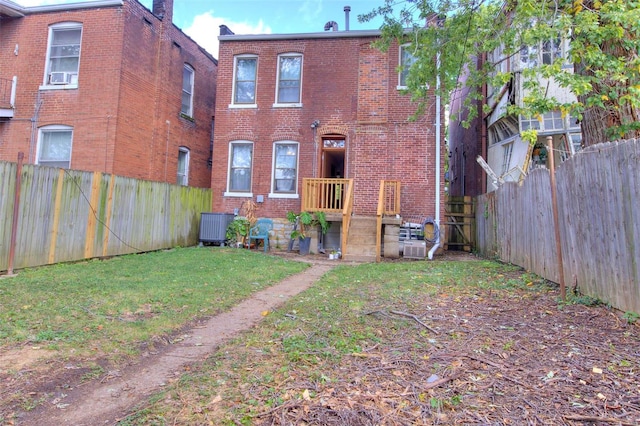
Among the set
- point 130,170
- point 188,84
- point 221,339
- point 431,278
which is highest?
point 188,84

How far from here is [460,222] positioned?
13.0 m

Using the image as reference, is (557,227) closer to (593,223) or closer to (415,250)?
(593,223)

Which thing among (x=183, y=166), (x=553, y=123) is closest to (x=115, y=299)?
(x=183, y=166)

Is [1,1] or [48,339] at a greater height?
[1,1]

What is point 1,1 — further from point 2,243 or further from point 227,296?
point 227,296

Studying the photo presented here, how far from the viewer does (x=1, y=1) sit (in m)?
11.8

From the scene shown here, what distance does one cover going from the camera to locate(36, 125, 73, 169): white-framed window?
1219 cm

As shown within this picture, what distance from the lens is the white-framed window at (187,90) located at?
14820 millimetres

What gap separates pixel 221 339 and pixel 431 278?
413 centimetres

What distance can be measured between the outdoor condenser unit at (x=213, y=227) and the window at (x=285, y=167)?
83.0 inches

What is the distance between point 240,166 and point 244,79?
3.16 m

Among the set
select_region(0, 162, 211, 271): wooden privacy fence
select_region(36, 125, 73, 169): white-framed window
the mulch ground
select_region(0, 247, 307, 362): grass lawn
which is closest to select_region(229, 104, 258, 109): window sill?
select_region(0, 162, 211, 271): wooden privacy fence

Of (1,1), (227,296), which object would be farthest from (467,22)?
(1,1)

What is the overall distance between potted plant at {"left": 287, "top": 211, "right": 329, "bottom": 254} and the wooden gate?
4.31 m
